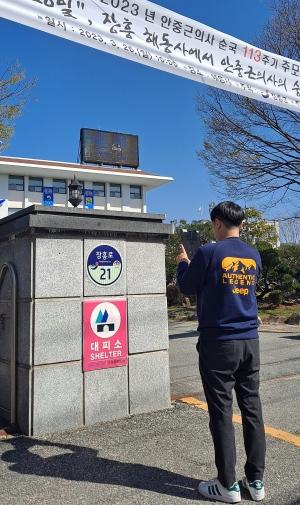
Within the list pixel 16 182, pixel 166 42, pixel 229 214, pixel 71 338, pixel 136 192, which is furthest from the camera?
pixel 136 192

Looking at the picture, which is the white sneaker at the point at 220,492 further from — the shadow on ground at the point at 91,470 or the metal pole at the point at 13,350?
the metal pole at the point at 13,350

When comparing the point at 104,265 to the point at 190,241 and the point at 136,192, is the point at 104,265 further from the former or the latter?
the point at 136,192

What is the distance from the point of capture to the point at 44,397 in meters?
4.27

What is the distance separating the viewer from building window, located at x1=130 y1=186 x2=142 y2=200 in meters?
63.2

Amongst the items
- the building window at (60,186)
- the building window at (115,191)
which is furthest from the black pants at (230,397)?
the building window at (115,191)

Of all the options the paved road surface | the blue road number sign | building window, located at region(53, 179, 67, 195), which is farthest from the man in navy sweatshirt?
building window, located at region(53, 179, 67, 195)

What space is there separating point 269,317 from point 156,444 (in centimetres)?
1401

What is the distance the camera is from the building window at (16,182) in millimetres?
55875

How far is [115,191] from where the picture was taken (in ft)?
203

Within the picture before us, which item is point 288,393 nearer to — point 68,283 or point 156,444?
point 156,444

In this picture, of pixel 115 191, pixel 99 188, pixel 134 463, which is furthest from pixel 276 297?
pixel 115 191

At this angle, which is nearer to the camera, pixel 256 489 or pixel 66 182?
pixel 256 489

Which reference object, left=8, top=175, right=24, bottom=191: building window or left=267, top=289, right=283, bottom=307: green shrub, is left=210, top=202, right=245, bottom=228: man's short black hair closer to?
left=267, top=289, right=283, bottom=307: green shrub

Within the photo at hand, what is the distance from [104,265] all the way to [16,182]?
54053 millimetres
